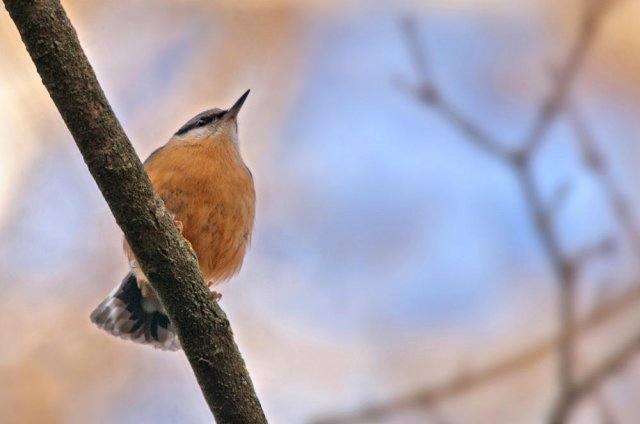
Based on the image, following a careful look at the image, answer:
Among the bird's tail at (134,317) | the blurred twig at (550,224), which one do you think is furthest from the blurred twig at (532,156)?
the bird's tail at (134,317)

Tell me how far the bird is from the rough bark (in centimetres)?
122

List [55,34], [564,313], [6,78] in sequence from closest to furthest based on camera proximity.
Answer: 1. [55,34]
2. [564,313]
3. [6,78]

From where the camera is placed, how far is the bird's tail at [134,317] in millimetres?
5461

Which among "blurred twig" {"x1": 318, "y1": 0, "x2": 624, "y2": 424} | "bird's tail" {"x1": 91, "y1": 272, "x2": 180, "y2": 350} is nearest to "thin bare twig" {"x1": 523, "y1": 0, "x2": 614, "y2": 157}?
"blurred twig" {"x1": 318, "y1": 0, "x2": 624, "y2": 424}

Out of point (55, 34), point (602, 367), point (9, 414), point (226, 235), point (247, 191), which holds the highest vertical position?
point (247, 191)

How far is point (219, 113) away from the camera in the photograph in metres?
5.50

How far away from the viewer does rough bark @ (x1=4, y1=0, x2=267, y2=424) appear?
2863 millimetres

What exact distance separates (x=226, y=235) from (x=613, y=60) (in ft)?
12.7

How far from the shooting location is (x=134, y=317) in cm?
550

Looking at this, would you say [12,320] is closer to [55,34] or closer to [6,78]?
[6,78]

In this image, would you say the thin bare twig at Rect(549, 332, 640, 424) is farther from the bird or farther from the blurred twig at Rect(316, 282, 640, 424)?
the bird

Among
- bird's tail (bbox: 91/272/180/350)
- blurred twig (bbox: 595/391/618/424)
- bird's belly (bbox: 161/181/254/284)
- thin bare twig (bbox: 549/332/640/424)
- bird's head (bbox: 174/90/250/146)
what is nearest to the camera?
thin bare twig (bbox: 549/332/640/424)

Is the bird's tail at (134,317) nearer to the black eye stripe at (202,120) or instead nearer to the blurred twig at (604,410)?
the black eye stripe at (202,120)

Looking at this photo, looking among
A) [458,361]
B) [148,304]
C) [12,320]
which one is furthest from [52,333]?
[458,361]
